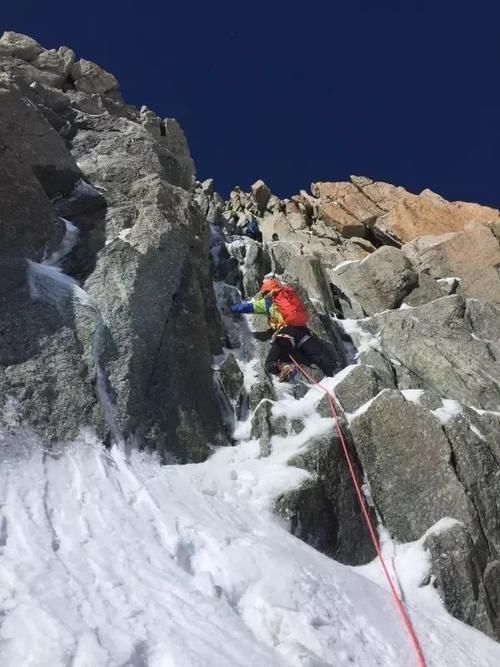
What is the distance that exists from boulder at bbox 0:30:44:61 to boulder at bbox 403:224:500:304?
59.3 feet

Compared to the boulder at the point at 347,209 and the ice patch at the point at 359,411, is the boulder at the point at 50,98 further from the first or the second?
the boulder at the point at 347,209

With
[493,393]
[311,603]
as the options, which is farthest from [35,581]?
[493,393]

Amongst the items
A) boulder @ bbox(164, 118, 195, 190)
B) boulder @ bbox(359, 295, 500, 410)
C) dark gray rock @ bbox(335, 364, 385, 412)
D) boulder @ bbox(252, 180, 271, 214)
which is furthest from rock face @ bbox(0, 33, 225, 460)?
boulder @ bbox(252, 180, 271, 214)

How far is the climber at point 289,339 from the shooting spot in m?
13.7

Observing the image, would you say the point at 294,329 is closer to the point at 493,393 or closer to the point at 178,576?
the point at 493,393

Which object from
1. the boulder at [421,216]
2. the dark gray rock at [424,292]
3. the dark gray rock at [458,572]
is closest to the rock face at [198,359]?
the dark gray rock at [458,572]

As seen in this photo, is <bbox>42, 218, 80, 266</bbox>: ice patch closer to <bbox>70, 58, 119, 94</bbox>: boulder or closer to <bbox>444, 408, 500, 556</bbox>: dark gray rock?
<bbox>444, 408, 500, 556</bbox>: dark gray rock

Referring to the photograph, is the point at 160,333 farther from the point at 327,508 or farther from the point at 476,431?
the point at 476,431

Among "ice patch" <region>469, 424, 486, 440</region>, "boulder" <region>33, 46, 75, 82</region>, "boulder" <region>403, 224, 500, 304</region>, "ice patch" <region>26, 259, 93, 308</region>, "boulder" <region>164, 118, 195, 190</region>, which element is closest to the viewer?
"ice patch" <region>26, 259, 93, 308</region>

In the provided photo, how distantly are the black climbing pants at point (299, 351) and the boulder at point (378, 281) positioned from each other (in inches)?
295

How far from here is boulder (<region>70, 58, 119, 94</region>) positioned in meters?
22.9

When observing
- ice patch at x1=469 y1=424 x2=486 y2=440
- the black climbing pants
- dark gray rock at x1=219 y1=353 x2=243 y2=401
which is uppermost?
the black climbing pants

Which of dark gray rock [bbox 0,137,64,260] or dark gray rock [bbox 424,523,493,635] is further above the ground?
dark gray rock [bbox 0,137,64,260]

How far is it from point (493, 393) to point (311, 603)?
921 centimetres
